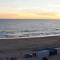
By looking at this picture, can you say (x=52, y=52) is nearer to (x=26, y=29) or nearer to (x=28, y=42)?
(x=28, y=42)

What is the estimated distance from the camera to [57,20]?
240 cm

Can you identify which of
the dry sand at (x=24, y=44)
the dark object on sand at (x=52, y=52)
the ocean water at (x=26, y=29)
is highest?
the ocean water at (x=26, y=29)

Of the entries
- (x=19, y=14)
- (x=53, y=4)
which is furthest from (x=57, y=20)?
(x=19, y=14)

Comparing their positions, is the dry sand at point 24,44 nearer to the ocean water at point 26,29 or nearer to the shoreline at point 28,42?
the shoreline at point 28,42

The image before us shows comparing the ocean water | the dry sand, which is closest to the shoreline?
the dry sand

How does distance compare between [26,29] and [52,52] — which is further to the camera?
[26,29]

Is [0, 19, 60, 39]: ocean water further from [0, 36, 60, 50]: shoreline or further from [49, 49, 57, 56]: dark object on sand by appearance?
[49, 49, 57, 56]: dark object on sand

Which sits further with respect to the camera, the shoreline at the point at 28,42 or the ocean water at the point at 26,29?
the ocean water at the point at 26,29

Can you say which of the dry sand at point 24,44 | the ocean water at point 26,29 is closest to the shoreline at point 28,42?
the dry sand at point 24,44

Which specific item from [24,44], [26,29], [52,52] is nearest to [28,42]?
[24,44]

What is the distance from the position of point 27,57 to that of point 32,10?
4.01 feet

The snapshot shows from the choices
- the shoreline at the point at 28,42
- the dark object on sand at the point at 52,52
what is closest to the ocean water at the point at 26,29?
the shoreline at the point at 28,42

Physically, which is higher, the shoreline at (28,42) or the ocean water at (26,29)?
the ocean water at (26,29)

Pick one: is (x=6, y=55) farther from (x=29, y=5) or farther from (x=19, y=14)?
(x=29, y=5)
